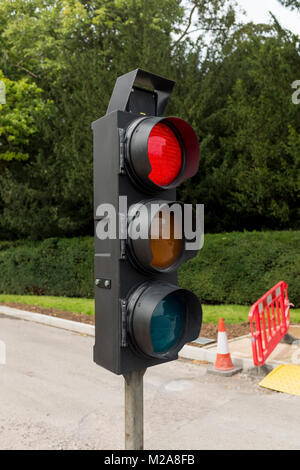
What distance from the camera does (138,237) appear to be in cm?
190

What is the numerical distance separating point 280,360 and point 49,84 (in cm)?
1551

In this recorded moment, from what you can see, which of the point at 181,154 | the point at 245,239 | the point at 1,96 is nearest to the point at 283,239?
the point at 245,239

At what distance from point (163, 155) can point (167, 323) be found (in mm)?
788

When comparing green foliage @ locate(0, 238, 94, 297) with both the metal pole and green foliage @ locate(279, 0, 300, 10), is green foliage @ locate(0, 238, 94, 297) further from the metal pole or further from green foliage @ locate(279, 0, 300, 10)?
the metal pole

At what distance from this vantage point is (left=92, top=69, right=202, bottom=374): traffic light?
193 centimetres

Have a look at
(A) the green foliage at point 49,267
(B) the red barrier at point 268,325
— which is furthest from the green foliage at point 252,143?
(B) the red barrier at point 268,325

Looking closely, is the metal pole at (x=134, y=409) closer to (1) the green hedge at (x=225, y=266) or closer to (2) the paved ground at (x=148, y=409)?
(2) the paved ground at (x=148, y=409)

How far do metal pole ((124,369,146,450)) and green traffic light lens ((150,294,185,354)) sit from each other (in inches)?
8.0

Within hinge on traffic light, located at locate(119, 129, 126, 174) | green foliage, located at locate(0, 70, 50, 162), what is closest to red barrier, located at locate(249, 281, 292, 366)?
hinge on traffic light, located at locate(119, 129, 126, 174)

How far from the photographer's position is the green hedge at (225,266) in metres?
11.8

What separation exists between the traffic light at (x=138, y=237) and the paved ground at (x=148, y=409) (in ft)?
9.42

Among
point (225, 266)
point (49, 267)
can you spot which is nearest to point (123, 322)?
point (225, 266)

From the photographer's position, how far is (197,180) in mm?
15055

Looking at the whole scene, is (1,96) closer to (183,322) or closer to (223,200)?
(223,200)
